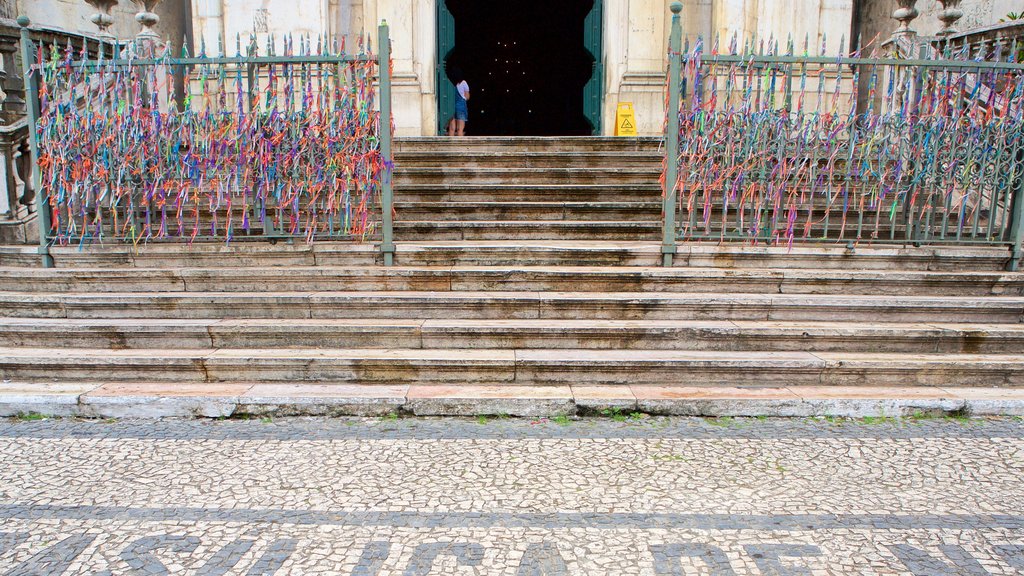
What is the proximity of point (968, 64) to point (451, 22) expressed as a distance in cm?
759

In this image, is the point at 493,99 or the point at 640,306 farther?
the point at 493,99

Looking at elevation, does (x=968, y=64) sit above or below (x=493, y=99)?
below

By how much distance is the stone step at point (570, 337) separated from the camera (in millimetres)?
5387

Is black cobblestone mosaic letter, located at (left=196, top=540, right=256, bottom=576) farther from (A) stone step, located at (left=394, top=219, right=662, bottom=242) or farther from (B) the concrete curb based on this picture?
(A) stone step, located at (left=394, top=219, right=662, bottom=242)

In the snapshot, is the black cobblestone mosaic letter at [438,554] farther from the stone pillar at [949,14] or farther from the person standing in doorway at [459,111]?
the person standing in doorway at [459,111]

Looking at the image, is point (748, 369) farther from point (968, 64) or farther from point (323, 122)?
point (323, 122)

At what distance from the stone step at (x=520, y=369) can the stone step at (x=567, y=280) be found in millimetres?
976

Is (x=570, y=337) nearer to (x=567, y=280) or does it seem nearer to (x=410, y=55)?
(x=567, y=280)

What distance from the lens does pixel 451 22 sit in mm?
11094

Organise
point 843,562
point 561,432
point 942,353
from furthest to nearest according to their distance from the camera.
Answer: point 942,353
point 561,432
point 843,562

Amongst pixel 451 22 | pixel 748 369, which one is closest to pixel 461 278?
pixel 748 369

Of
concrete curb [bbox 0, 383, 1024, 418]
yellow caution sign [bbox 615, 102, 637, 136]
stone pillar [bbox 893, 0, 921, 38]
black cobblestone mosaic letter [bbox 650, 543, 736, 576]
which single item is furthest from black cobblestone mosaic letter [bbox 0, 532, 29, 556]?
stone pillar [bbox 893, 0, 921, 38]

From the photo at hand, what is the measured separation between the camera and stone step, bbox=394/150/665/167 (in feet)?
27.5

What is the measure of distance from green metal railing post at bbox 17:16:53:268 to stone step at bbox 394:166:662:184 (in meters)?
3.56
